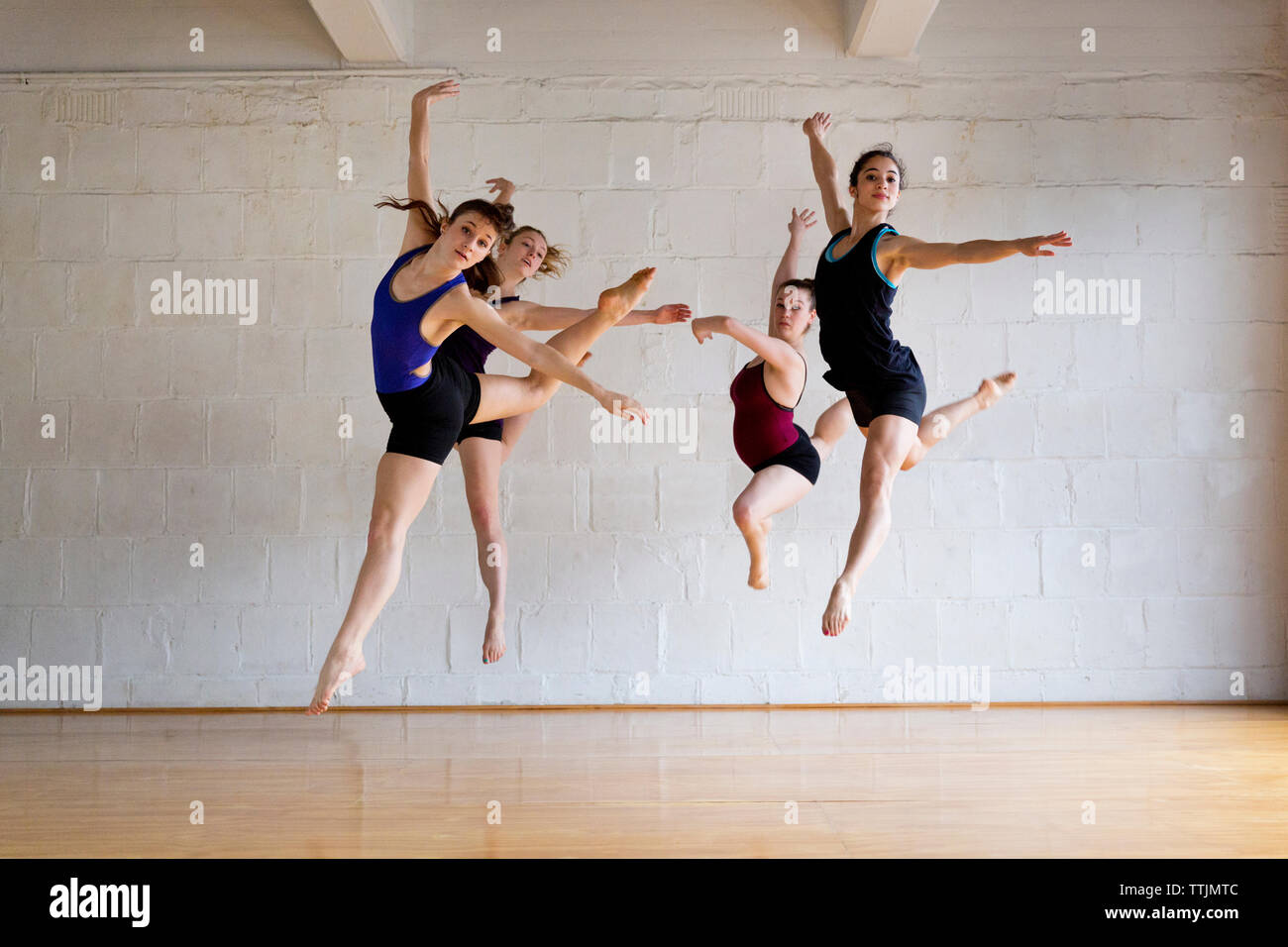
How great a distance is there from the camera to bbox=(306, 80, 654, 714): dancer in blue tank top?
349cm

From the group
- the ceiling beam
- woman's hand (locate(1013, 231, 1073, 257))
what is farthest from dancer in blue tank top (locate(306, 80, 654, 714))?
the ceiling beam

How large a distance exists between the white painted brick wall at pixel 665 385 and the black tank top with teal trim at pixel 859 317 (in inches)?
64.7

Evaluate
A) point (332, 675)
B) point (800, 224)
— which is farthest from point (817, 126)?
point (332, 675)

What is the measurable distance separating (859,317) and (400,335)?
155 centimetres

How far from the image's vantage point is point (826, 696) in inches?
215

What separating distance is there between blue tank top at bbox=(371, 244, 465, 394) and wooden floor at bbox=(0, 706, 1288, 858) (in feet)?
4.33

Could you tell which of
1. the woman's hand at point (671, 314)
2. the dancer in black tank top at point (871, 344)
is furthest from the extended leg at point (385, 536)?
the dancer in black tank top at point (871, 344)

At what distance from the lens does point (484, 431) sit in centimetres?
424

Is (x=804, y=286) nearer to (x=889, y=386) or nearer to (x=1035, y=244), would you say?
(x=889, y=386)

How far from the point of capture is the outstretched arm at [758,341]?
3.82 metres

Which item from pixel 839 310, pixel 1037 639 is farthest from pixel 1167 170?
pixel 839 310

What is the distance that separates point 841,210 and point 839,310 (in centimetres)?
49

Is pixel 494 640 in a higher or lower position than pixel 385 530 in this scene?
lower
